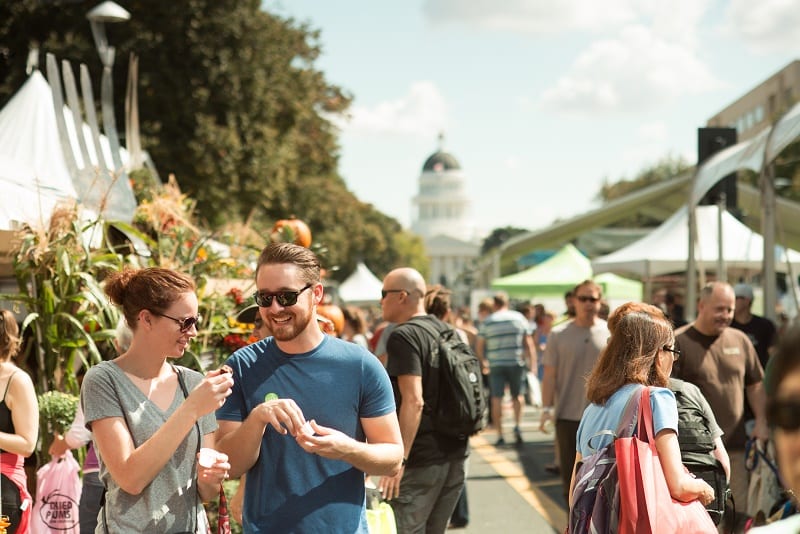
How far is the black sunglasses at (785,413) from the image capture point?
4.06ft

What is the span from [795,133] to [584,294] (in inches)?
83.8

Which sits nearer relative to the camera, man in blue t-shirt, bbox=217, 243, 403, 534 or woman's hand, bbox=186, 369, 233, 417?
woman's hand, bbox=186, 369, 233, 417

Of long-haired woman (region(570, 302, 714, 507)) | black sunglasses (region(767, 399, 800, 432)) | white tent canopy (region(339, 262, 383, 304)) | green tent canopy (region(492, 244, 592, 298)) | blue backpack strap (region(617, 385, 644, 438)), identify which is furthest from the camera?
white tent canopy (region(339, 262, 383, 304))

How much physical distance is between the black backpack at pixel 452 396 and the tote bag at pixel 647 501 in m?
2.06

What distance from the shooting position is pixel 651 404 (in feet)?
14.9

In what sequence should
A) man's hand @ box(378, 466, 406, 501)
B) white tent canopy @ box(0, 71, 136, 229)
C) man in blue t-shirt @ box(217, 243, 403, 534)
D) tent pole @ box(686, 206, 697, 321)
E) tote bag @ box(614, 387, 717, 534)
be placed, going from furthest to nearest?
tent pole @ box(686, 206, 697, 321) < white tent canopy @ box(0, 71, 136, 229) < man's hand @ box(378, 466, 406, 501) < tote bag @ box(614, 387, 717, 534) < man in blue t-shirt @ box(217, 243, 403, 534)

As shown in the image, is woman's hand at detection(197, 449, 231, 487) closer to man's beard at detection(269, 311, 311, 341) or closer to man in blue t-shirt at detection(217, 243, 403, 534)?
man in blue t-shirt at detection(217, 243, 403, 534)

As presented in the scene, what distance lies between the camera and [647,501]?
14.0 ft

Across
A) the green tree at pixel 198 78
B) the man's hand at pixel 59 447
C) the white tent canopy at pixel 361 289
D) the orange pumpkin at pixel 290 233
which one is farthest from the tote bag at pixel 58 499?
the white tent canopy at pixel 361 289

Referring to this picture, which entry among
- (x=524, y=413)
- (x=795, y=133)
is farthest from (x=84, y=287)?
(x=524, y=413)

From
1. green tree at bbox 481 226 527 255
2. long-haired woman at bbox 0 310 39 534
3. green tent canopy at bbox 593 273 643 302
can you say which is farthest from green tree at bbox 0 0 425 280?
green tree at bbox 481 226 527 255

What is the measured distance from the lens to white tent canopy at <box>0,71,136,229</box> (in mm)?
7527

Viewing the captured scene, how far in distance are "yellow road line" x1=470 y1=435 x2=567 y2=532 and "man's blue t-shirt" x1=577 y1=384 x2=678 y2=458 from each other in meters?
4.61

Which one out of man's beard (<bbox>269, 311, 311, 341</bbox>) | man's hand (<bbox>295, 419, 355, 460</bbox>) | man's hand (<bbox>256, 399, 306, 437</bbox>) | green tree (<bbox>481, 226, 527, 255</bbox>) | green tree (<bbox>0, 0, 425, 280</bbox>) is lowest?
man's hand (<bbox>295, 419, 355, 460</bbox>)
